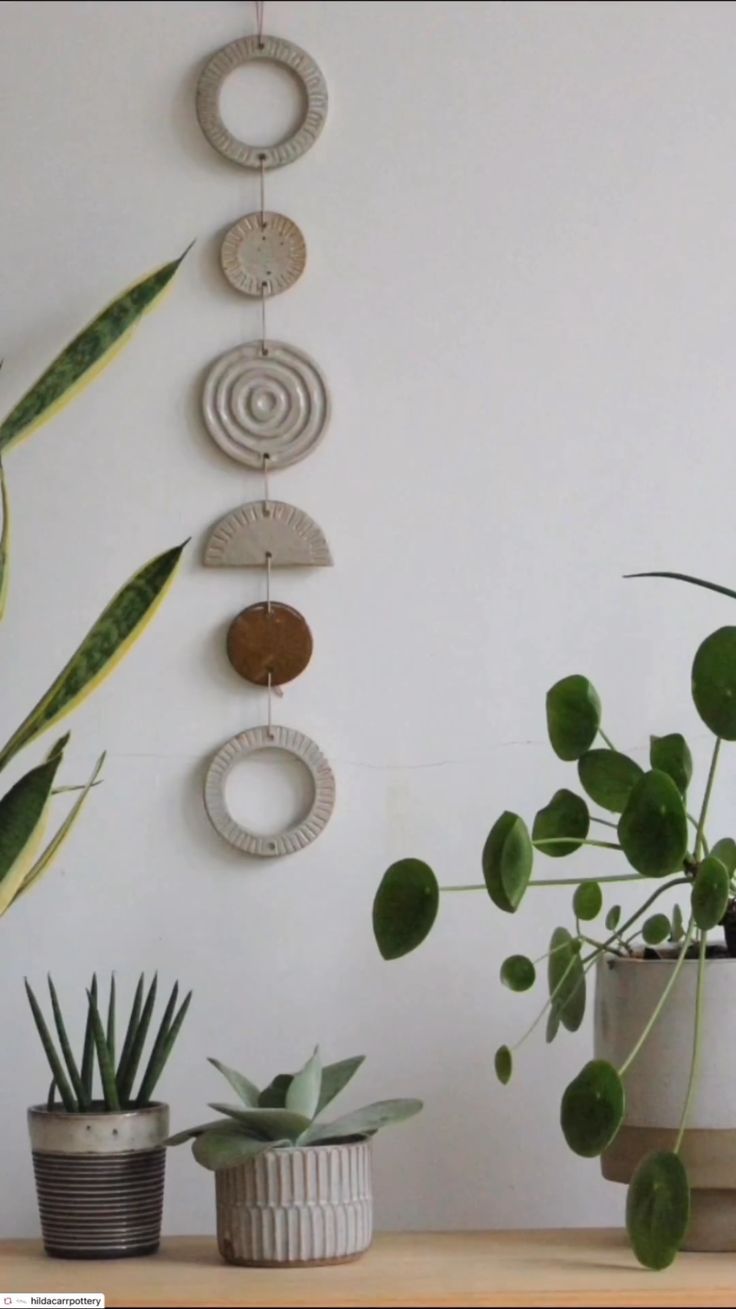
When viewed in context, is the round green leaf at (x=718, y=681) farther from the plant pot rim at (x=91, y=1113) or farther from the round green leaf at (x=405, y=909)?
the plant pot rim at (x=91, y=1113)

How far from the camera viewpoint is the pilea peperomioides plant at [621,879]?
921 millimetres

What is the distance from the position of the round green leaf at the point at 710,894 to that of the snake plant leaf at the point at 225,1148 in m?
0.31

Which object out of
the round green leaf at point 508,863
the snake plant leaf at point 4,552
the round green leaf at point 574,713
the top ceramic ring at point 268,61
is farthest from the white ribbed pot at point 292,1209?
the top ceramic ring at point 268,61

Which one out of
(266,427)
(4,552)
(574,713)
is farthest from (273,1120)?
(266,427)

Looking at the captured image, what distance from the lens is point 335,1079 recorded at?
3.45ft

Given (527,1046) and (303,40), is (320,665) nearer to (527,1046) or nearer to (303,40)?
(527,1046)

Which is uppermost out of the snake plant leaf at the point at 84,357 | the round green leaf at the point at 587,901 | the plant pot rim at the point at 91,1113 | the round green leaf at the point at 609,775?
the snake plant leaf at the point at 84,357

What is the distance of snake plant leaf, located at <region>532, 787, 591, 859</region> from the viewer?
1.08 m

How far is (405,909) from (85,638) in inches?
12.7

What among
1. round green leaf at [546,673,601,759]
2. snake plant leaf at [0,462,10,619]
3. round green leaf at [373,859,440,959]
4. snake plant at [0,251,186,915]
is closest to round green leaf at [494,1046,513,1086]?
round green leaf at [373,859,440,959]

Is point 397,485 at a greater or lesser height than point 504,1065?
greater

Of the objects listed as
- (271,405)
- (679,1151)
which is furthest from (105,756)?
(679,1151)

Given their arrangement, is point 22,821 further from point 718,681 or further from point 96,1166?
point 718,681

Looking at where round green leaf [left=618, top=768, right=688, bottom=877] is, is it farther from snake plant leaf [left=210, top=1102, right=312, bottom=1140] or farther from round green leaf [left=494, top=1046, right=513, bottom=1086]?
snake plant leaf [left=210, top=1102, right=312, bottom=1140]
